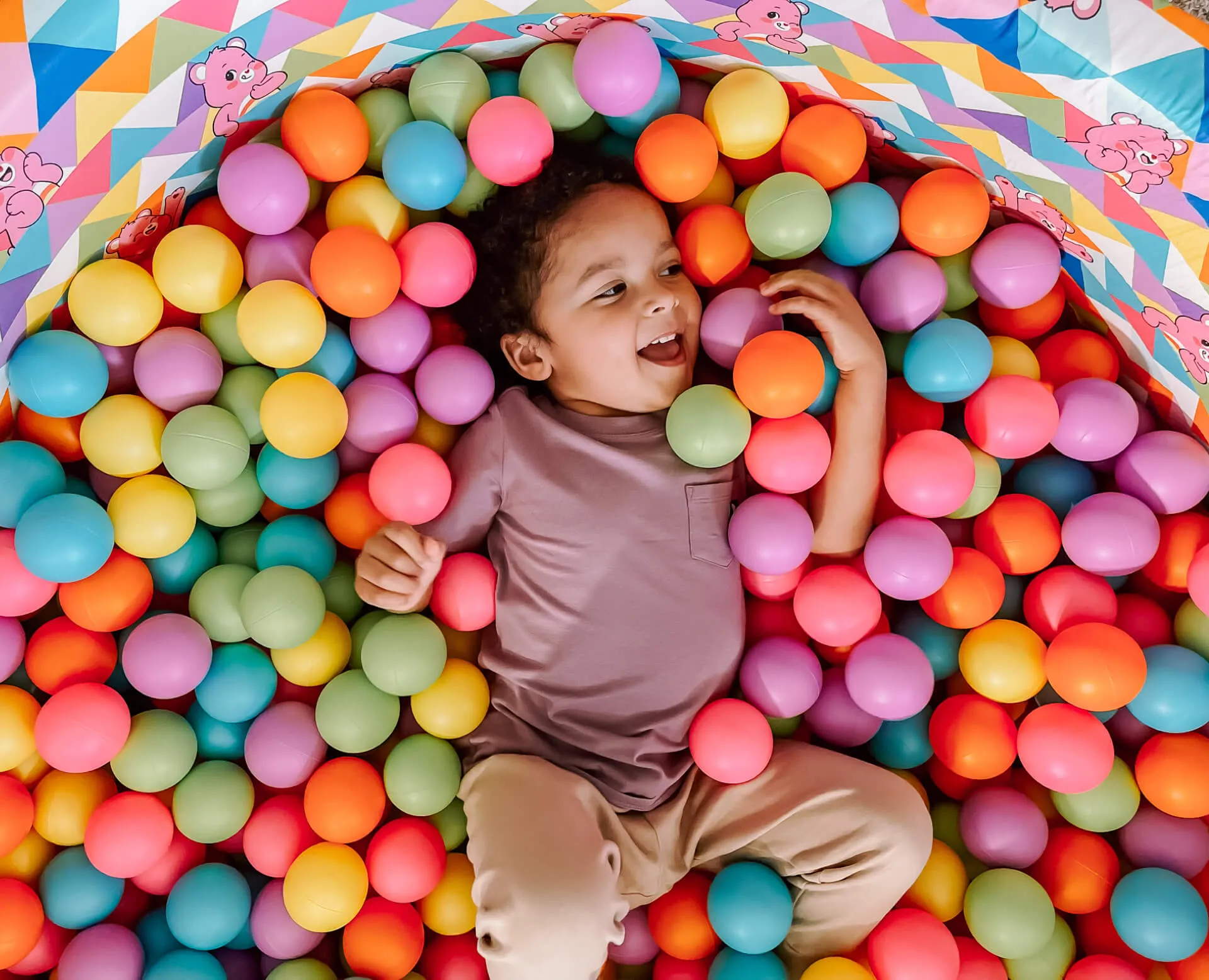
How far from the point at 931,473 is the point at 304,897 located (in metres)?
1.09

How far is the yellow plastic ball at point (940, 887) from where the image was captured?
5.18 ft

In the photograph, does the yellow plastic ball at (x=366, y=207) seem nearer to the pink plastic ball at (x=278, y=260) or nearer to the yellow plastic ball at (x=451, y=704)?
the pink plastic ball at (x=278, y=260)

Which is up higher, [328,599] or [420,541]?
[420,541]

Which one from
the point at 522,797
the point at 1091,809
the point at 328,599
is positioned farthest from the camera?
the point at 328,599

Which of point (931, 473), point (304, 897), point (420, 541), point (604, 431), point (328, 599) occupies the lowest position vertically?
point (304, 897)

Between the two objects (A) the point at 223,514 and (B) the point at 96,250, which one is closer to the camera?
(B) the point at 96,250

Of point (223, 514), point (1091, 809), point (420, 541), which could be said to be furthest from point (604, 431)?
point (1091, 809)

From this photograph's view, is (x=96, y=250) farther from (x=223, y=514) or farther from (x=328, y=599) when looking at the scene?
(x=328, y=599)

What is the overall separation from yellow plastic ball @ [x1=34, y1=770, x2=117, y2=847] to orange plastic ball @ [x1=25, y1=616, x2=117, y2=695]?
0.45ft

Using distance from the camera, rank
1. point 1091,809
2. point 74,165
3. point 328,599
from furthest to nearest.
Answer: point 328,599 < point 1091,809 < point 74,165

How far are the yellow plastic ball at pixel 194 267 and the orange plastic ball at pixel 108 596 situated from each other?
40 centimetres

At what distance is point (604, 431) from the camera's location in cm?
162

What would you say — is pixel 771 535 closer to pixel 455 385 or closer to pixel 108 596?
pixel 455 385

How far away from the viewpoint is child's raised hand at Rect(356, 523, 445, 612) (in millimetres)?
1483
